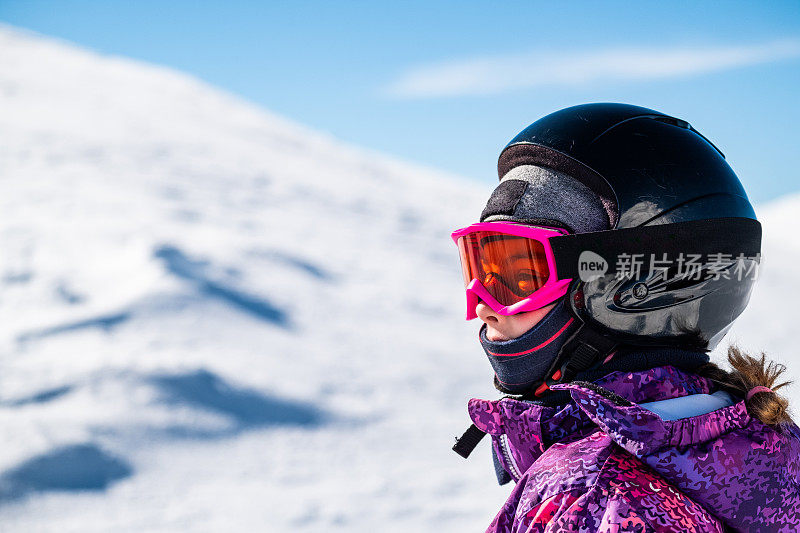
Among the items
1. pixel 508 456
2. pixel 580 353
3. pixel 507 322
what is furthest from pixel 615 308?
pixel 508 456

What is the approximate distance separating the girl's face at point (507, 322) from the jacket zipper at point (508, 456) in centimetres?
26

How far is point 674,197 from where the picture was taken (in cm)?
158

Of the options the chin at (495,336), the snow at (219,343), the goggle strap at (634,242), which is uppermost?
the snow at (219,343)

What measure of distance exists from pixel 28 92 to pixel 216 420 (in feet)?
48.8

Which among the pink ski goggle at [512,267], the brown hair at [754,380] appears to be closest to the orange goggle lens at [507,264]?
the pink ski goggle at [512,267]

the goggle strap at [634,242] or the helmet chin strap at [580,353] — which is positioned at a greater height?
the goggle strap at [634,242]

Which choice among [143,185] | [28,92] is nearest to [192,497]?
[143,185]

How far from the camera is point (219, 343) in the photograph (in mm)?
8812

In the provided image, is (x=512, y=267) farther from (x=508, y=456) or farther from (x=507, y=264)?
(x=508, y=456)

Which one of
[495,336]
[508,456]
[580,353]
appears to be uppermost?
[495,336]

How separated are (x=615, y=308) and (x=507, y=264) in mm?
285

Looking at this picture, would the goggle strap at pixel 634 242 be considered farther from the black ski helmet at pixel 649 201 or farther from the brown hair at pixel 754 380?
the brown hair at pixel 754 380

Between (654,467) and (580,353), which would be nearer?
(654,467)

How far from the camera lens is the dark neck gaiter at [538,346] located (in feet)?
5.33
